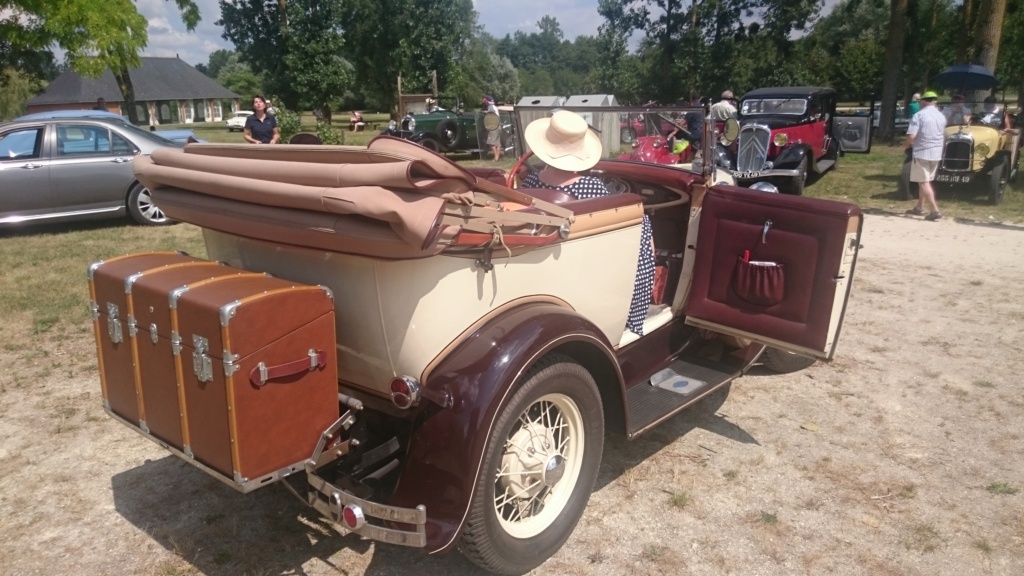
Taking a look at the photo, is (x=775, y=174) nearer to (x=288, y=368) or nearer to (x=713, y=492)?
(x=713, y=492)

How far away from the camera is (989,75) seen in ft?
46.2

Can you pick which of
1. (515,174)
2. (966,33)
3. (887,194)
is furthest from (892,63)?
(515,174)

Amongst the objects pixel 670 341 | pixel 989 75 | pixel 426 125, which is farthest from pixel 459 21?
pixel 670 341

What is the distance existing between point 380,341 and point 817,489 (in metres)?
2.18

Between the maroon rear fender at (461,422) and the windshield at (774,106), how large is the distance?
13084 millimetres

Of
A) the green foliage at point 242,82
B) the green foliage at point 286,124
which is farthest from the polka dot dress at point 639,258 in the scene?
the green foliage at point 242,82

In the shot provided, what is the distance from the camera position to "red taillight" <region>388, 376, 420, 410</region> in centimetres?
231

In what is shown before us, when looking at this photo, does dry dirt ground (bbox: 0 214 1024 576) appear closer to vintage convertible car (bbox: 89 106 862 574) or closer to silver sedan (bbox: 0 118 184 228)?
vintage convertible car (bbox: 89 106 862 574)

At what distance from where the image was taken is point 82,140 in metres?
8.88

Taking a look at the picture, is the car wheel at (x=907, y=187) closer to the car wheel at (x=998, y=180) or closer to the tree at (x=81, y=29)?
the car wheel at (x=998, y=180)

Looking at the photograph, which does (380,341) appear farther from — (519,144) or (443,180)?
(519,144)

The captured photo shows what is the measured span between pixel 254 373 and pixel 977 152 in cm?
1177

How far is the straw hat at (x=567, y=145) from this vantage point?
3.36 m

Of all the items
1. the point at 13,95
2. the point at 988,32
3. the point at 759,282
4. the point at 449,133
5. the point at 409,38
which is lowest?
the point at 759,282
